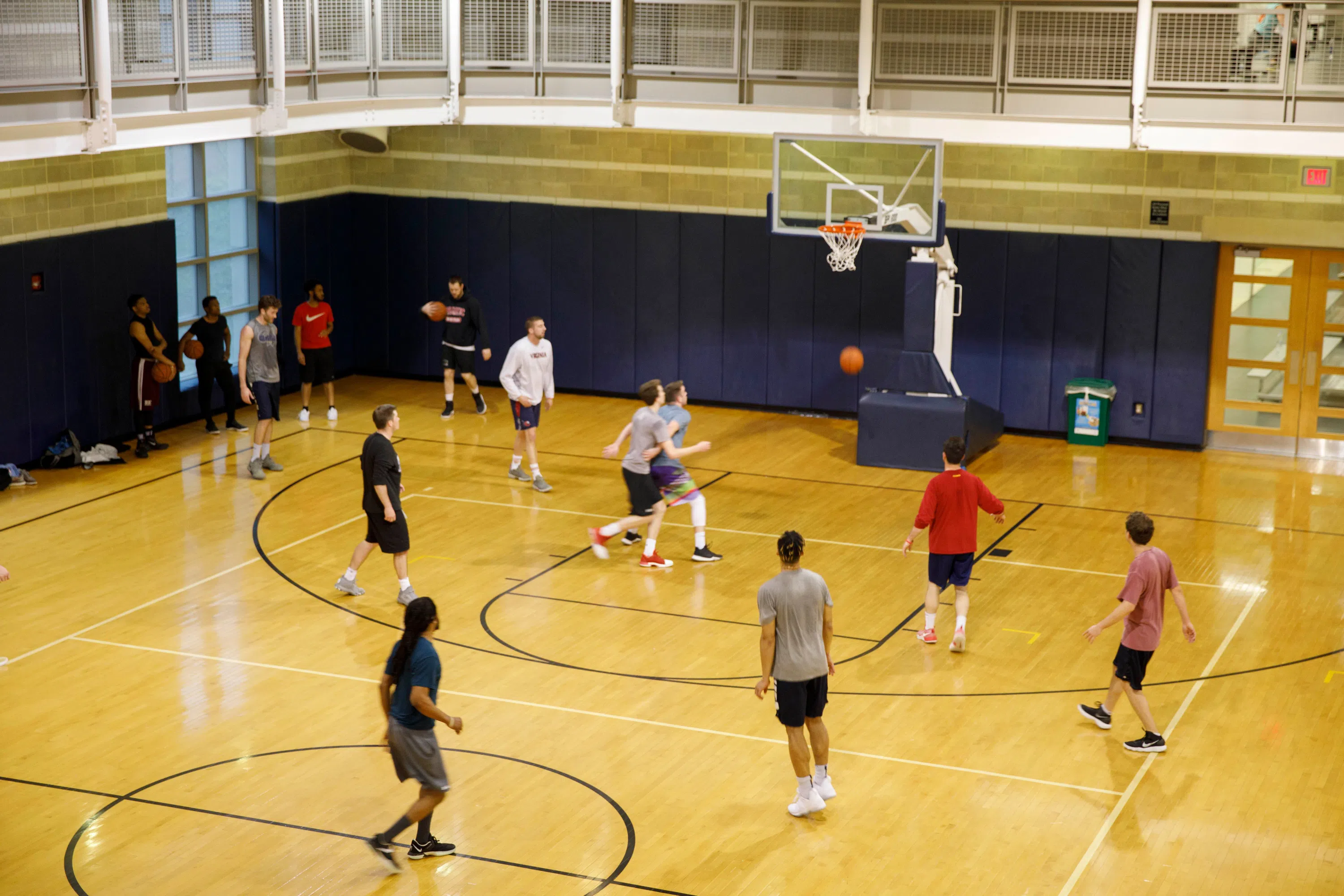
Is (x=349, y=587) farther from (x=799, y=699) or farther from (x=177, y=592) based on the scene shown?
(x=799, y=699)

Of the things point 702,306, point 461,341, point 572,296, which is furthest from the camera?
point 572,296

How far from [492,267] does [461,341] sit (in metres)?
2.25

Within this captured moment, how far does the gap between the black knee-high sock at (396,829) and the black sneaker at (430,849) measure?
0.22 meters

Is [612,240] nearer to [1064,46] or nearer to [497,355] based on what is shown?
[497,355]

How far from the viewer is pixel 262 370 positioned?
1716cm

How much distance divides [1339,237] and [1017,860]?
12123mm

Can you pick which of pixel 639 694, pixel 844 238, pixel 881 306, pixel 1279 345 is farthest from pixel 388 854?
pixel 1279 345

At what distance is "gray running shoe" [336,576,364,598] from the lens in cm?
1358

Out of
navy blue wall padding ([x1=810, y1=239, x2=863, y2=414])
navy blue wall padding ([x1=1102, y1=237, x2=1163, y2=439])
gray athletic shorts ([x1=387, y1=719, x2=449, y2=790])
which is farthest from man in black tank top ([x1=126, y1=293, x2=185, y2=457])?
navy blue wall padding ([x1=1102, y1=237, x2=1163, y2=439])

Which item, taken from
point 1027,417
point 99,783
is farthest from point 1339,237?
point 99,783

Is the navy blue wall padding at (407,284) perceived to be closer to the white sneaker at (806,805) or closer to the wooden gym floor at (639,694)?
the wooden gym floor at (639,694)

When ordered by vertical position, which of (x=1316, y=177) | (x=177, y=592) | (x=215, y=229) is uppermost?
(x=1316, y=177)

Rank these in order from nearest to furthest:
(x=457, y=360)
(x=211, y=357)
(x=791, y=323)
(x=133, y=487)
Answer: (x=133, y=487) < (x=211, y=357) < (x=457, y=360) < (x=791, y=323)

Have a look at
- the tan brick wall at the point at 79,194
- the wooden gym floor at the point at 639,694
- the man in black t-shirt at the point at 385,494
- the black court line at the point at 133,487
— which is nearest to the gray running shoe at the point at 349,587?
the wooden gym floor at the point at 639,694
